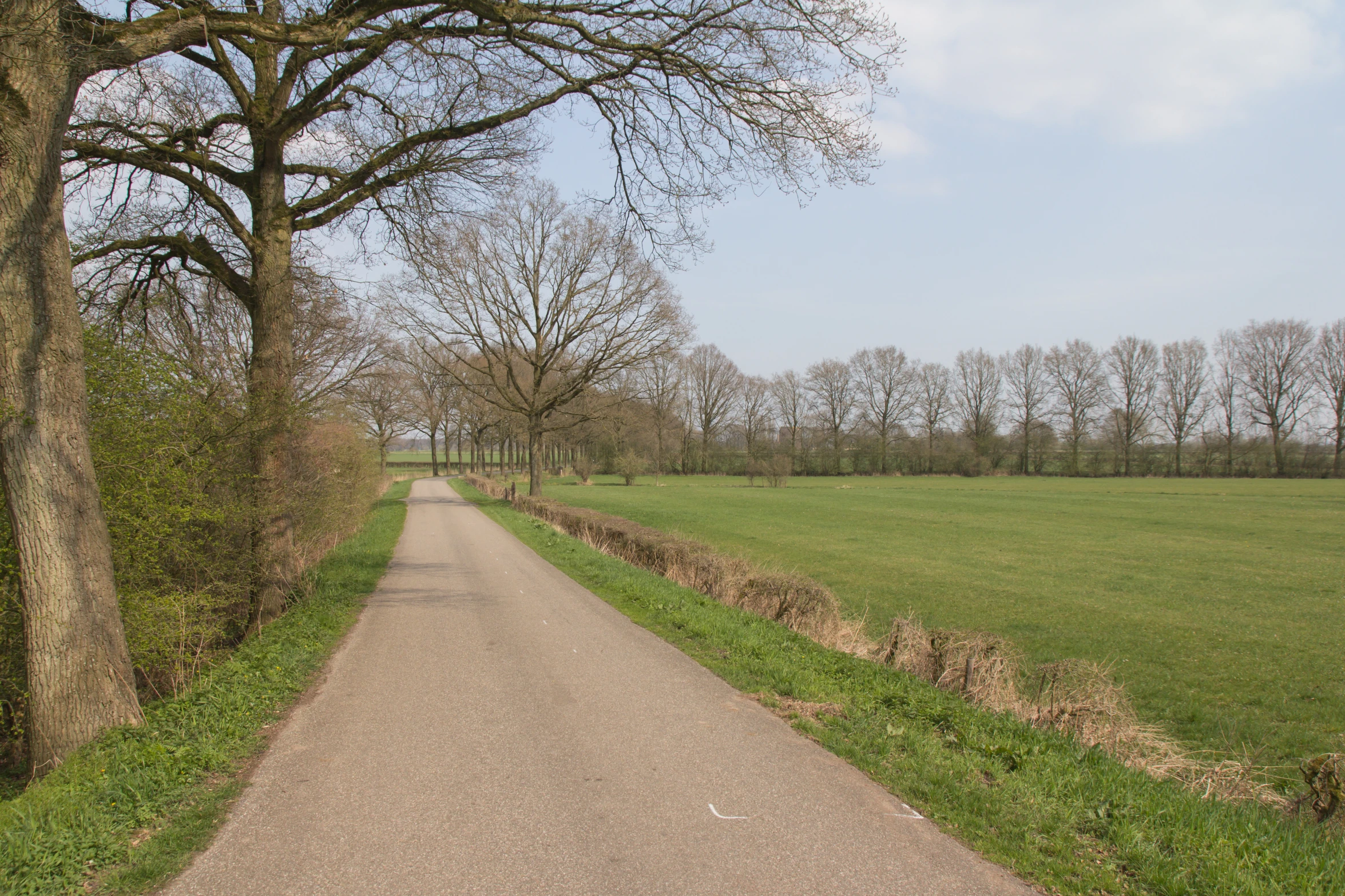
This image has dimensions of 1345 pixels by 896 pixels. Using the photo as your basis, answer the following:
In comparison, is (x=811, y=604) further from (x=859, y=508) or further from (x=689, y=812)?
(x=859, y=508)

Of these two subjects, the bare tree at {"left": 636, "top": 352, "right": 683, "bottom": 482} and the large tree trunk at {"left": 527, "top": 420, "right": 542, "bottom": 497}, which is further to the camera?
the bare tree at {"left": 636, "top": 352, "right": 683, "bottom": 482}

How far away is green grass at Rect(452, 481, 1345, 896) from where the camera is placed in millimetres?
3336

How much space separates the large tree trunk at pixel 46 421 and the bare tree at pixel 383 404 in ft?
55.1

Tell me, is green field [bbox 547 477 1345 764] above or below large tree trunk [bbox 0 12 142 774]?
below

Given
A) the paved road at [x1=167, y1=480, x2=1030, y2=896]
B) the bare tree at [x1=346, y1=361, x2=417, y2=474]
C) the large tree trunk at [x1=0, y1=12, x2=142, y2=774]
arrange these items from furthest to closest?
the bare tree at [x1=346, y1=361, x2=417, y2=474], the large tree trunk at [x1=0, y1=12, x2=142, y2=774], the paved road at [x1=167, y1=480, x2=1030, y2=896]

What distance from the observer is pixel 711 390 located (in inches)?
3519

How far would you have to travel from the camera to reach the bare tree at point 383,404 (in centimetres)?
2922

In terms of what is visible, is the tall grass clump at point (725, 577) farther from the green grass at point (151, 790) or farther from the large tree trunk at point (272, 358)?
the large tree trunk at point (272, 358)

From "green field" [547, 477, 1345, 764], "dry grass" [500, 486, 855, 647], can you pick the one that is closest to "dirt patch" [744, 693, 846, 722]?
"dry grass" [500, 486, 855, 647]

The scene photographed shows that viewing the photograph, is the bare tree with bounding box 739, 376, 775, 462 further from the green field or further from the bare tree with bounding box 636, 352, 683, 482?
the green field

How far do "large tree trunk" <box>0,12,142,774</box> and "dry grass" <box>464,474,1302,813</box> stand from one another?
5226mm

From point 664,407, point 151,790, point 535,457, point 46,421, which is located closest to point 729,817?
point 151,790

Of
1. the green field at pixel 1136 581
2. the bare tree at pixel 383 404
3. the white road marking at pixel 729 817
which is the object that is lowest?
the green field at pixel 1136 581

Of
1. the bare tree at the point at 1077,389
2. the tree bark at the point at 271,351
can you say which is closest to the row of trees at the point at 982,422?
the bare tree at the point at 1077,389
